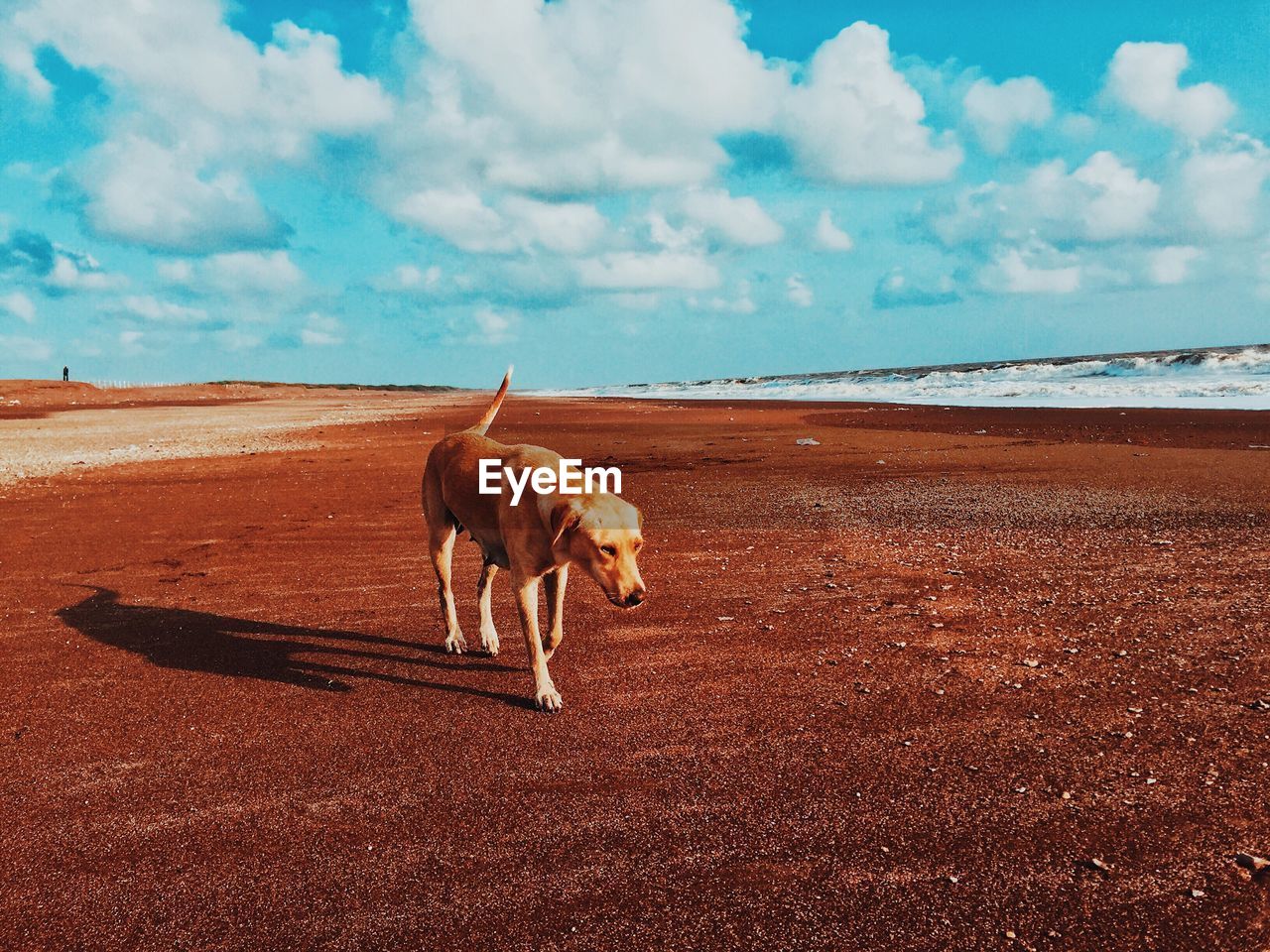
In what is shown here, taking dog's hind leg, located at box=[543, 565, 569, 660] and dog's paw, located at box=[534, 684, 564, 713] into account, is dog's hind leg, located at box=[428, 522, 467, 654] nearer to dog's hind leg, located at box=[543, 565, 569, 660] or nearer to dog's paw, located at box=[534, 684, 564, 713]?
dog's hind leg, located at box=[543, 565, 569, 660]

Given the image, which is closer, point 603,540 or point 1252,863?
point 1252,863

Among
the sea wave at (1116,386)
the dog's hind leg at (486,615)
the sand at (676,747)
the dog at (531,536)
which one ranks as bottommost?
the sand at (676,747)

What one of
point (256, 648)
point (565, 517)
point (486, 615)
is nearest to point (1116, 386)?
point (486, 615)

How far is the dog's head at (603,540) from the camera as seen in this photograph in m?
4.21

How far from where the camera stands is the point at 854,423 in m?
26.4

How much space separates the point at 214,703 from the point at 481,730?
196 cm

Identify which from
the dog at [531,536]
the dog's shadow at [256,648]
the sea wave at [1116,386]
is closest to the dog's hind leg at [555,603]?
the dog at [531,536]

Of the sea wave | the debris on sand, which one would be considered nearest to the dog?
the debris on sand

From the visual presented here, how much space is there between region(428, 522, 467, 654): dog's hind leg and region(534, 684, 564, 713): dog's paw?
4.26ft

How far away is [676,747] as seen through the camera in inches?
163

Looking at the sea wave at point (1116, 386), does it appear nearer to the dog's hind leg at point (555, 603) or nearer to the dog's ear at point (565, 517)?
the dog's hind leg at point (555, 603)

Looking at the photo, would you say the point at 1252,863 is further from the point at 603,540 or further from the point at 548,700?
the point at 548,700

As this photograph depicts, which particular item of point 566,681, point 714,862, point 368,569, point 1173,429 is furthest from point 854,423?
point 714,862

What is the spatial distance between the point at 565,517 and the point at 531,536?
50cm
